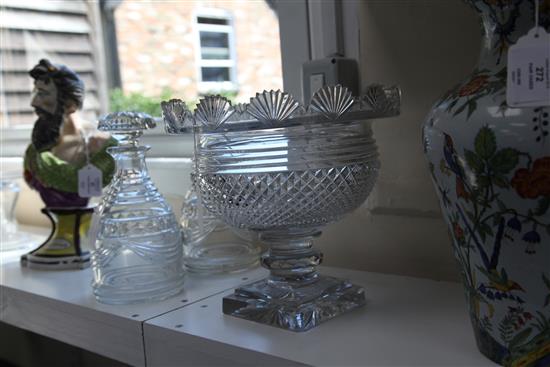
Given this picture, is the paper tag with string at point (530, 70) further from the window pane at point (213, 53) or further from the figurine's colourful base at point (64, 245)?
the window pane at point (213, 53)

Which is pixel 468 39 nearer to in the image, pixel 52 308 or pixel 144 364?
pixel 144 364

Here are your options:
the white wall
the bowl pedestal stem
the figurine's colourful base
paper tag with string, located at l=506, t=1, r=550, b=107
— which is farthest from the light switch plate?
the figurine's colourful base

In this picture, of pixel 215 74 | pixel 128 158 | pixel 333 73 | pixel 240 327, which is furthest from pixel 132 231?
pixel 215 74

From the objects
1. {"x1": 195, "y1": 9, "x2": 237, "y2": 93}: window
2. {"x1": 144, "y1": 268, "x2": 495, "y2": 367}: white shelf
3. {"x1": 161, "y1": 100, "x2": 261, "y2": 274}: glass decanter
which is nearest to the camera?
{"x1": 144, "y1": 268, "x2": 495, "y2": 367}: white shelf

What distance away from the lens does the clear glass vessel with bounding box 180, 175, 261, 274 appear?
1002 mm

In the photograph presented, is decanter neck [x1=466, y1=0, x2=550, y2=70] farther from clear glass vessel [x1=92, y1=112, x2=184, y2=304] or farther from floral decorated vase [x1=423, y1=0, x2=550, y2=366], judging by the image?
clear glass vessel [x1=92, y1=112, x2=184, y2=304]

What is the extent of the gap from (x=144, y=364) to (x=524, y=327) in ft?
1.50

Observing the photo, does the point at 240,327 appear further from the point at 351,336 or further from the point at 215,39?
the point at 215,39

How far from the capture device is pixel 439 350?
63cm

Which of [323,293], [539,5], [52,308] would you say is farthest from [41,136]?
[539,5]

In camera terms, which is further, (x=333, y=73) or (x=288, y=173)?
(x=333, y=73)

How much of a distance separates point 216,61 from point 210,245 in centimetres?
61

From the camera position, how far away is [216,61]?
4.95ft

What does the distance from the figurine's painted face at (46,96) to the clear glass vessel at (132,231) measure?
27 centimetres
